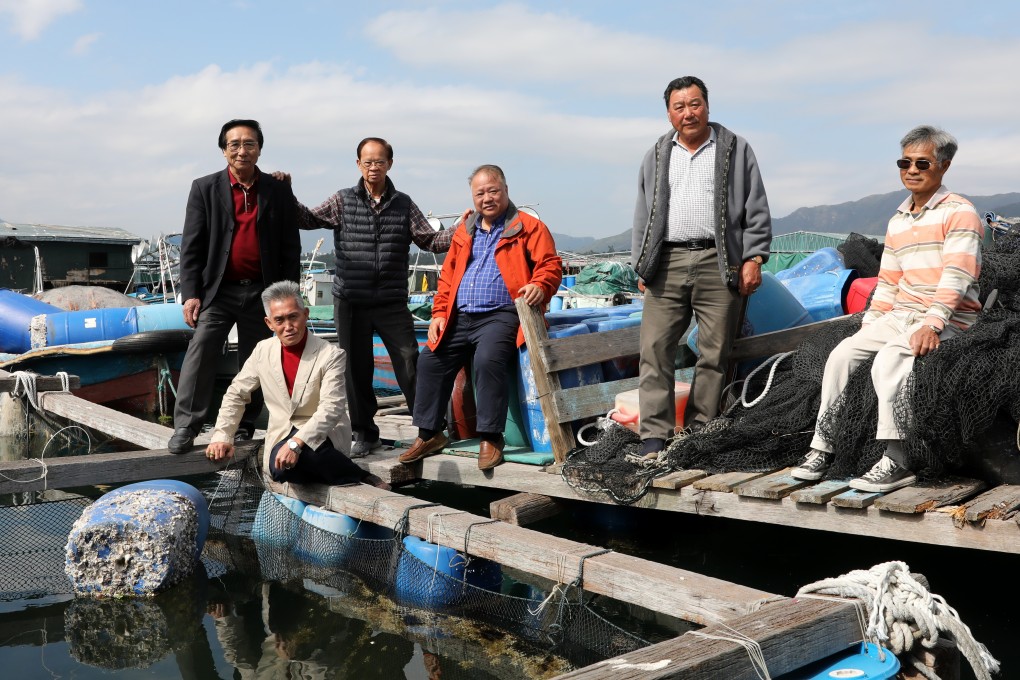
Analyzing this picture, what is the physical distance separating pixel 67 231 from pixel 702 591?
29.3m

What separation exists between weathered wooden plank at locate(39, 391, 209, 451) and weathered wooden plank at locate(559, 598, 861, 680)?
475 centimetres

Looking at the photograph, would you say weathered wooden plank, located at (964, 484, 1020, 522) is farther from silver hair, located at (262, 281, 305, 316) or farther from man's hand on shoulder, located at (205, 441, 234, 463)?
man's hand on shoulder, located at (205, 441, 234, 463)

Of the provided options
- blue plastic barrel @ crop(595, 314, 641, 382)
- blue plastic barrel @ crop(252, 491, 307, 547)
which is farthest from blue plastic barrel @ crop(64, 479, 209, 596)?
blue plastic barrel @ crop(595, 314, 641, 382)

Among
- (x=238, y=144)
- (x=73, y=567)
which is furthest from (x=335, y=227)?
(x=73, y=567)

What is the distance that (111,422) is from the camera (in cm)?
850

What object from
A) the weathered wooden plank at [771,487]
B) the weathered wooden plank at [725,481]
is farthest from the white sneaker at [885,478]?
the weathered wooden plank at [725,481]

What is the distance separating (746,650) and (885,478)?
6.22ft

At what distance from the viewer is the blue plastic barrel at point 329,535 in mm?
5723

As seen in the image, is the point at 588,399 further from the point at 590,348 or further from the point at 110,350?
the point at 110,350

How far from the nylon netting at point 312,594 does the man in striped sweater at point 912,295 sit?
1.47 meters

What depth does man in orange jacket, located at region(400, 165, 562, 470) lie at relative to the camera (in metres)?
5.80

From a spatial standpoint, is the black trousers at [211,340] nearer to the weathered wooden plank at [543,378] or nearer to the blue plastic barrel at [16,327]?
the weathered wooden plank at [543,378]

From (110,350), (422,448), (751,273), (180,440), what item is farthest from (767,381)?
(110,350)

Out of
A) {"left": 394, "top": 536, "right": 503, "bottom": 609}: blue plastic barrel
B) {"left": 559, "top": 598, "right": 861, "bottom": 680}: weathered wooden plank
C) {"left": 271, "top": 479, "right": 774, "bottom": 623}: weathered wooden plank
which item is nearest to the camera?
{"left": 559, "top": 598, "right": 861, "bottom": 680}: weathered wooden plank
